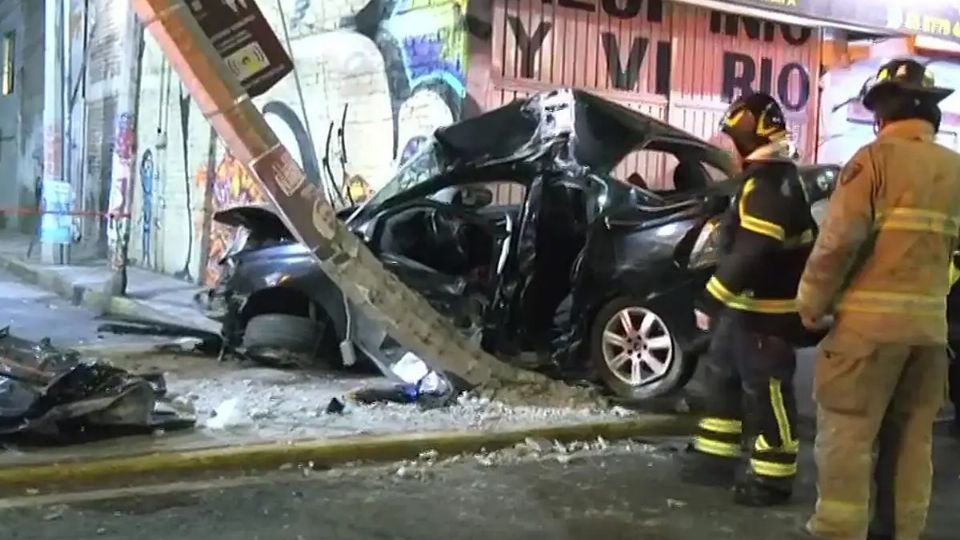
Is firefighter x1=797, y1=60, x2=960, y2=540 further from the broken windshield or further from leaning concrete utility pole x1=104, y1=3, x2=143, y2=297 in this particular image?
leaning concrete utility pole x1=104, y1=3, x2=143, y2=297

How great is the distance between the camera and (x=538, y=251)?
8016mm

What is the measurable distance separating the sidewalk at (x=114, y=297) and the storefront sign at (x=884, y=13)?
631 centimetres

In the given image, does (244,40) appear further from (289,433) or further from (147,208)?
(147,208)

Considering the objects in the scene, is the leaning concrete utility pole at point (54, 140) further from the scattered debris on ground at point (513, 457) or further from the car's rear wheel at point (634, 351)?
the scattered debris on ground at point (513, 457)

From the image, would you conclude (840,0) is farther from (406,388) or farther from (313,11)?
(406,388)

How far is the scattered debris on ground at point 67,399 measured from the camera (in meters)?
6.22

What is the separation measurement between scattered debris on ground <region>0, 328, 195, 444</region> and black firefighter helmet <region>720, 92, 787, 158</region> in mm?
3322

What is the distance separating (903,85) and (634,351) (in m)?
3.31

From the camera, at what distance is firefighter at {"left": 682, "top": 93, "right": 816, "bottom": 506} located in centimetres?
562

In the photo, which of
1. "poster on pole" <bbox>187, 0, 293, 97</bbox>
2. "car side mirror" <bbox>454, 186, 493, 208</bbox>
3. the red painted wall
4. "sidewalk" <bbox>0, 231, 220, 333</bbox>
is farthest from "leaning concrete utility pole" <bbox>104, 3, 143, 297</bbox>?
"poster on pole" <bbox>187, 0, 293, 97</bbox>

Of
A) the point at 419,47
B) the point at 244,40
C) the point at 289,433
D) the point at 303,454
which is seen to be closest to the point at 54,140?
the point at 419,47

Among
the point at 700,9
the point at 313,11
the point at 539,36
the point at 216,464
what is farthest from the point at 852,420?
the point at 313,11

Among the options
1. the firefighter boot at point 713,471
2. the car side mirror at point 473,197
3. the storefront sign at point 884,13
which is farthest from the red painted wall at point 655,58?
the firefighter boot at point 713,471

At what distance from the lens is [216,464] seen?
6.16 metres
